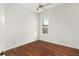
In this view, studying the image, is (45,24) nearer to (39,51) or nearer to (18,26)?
(18,26)

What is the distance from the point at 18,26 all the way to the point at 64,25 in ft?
6.23

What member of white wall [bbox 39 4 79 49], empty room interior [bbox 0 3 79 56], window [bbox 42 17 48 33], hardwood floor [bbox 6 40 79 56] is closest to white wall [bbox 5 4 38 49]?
empty room interior [bbox 0 3 79 56]

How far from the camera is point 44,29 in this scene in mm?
3895

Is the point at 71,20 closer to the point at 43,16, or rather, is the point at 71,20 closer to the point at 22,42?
the point at 43,16

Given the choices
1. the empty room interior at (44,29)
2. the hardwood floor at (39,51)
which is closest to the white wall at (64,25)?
the empty room interior at (44,29)

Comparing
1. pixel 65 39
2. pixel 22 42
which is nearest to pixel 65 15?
pixel 65 39

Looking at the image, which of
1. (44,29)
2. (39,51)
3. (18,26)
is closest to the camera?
(39,51)

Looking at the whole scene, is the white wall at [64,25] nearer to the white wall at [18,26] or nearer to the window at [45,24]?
the window at [45,24]

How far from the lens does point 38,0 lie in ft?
1.61

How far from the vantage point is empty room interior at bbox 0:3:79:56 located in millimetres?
2361

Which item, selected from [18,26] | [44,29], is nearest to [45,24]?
[44,29]

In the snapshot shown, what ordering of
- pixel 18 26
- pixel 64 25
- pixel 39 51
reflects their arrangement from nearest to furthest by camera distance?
pixel 39 51 < pixel 18 26 < pixel 64 25

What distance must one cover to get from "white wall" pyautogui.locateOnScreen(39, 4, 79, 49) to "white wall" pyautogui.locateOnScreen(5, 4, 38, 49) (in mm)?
643

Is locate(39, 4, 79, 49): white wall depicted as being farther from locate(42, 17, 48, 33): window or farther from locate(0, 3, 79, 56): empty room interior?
locate(42, 17, 48, 33): window
